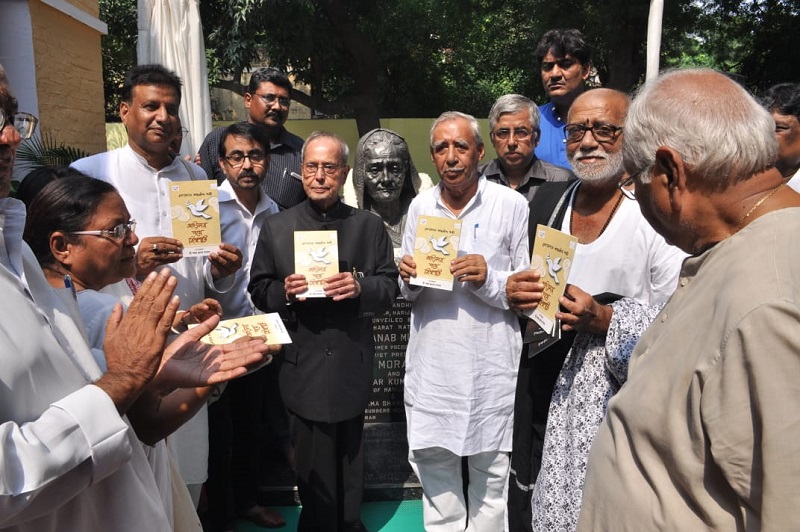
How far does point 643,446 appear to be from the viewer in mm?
1437

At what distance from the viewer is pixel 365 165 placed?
4.76m

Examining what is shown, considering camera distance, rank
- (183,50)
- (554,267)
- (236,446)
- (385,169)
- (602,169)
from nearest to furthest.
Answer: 1. (554,267)
2. (602,169)
3. (236,446)
4. (385,169)
5. (183,50)

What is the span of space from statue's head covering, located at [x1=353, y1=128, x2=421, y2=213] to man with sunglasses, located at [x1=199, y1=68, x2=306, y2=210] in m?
0.43

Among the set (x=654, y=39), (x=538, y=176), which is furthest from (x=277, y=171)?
(x=654, y=39)

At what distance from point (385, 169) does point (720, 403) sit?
3647mm

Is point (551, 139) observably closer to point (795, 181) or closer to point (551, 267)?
point (795, 181)

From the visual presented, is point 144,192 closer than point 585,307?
No

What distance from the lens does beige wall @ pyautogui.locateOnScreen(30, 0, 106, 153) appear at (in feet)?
27.5

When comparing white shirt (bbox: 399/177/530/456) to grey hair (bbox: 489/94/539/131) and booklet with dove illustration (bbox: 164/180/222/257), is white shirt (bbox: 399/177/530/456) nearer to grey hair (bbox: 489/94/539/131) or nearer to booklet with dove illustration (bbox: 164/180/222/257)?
grey hair (bbox: 489/94/539/131)

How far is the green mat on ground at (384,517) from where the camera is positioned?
13.5ft

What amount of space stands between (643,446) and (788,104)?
369 centimetres

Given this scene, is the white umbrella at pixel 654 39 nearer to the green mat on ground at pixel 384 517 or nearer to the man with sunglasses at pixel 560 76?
the man with sunglasses at pixel 560 76

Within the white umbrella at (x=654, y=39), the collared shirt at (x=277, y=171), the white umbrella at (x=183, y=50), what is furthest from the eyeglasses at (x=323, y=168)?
the white umbrella at (x=654, y=39)

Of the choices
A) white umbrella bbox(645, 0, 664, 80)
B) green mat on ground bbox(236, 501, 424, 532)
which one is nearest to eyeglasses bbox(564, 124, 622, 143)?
green mat on ground bbox(236, 501, 424, 532)
